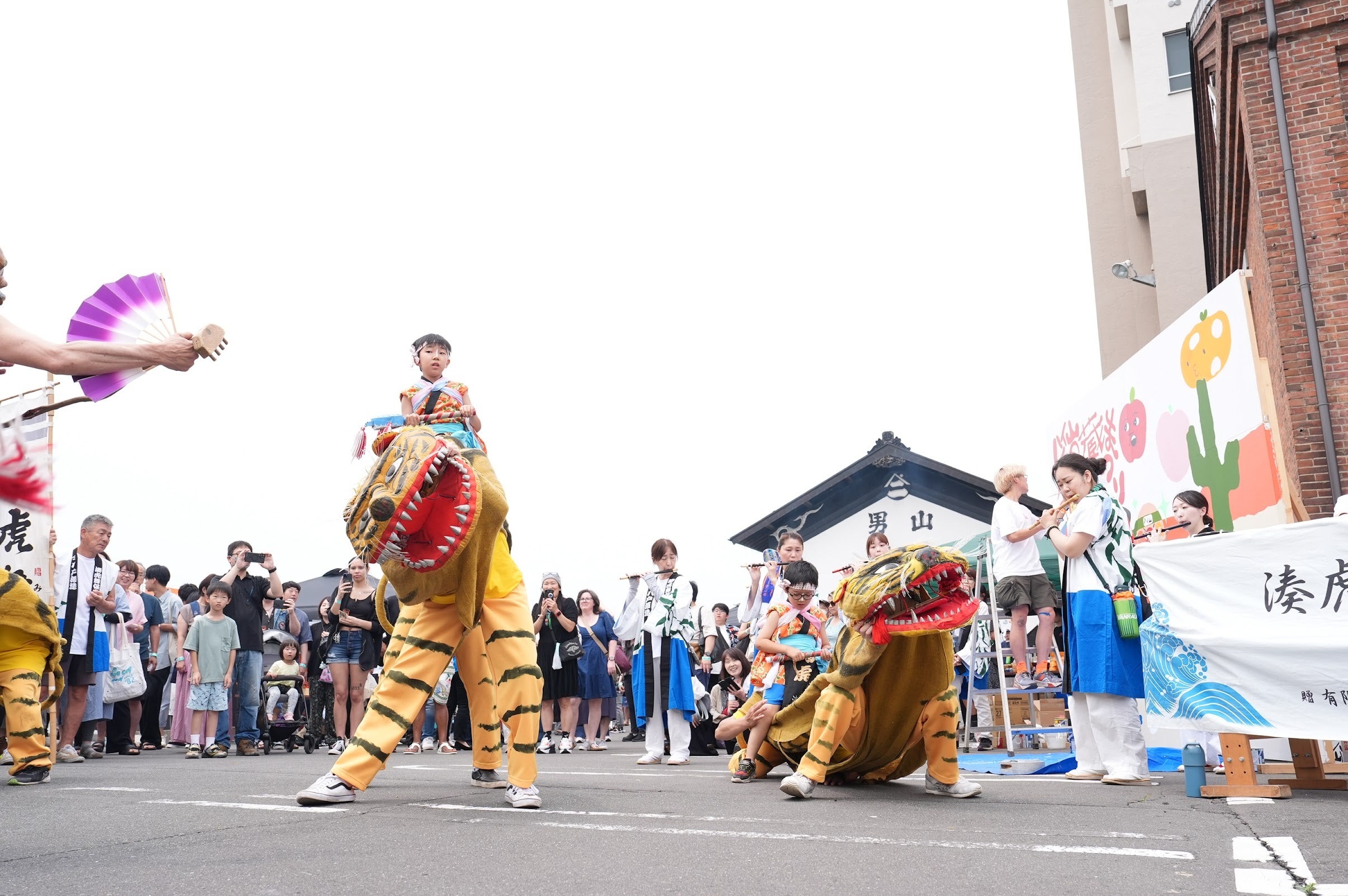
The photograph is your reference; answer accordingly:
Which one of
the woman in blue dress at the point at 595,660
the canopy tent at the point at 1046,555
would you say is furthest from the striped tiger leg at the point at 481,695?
the woman in blue dress at the point at 595,660

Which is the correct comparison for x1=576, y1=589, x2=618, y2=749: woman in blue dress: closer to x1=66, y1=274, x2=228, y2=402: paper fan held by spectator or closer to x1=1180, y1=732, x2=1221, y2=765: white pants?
x1=1180, y1=732, x2=1221, y2=765: white pants

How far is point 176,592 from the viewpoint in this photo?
562 inches

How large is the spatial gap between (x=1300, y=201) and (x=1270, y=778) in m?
8.27

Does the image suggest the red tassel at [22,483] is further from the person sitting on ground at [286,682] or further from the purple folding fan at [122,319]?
the person sitting on ground at [286,682]

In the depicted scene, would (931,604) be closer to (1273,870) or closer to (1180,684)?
(1273,870)

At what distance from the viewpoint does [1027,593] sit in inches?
396

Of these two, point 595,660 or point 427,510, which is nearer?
point 427,510

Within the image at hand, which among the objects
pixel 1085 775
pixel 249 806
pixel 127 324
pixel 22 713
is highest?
pixel 127 324

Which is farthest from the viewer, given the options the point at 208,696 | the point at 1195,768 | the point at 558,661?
the point at 558,661

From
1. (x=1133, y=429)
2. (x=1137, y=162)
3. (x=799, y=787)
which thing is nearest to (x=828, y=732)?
(x=799, y=787)

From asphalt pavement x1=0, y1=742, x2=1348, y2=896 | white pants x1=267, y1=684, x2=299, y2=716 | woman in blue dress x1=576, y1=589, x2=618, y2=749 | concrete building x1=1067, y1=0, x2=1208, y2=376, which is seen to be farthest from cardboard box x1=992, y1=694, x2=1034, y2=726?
concrete building x1=1067, y1=0, x2=1208, y2=376

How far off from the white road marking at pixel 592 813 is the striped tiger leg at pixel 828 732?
803 mm

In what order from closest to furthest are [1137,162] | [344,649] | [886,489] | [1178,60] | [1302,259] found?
[344,649] → [1302,259] → [886,489] → [1178,60] → [1137,162]

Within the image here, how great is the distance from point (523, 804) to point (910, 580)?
2071 mm
